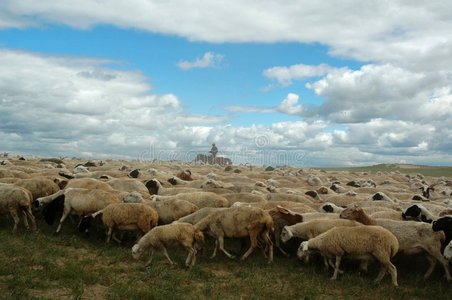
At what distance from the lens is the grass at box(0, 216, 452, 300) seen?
10297 mm

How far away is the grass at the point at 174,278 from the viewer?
405 inches

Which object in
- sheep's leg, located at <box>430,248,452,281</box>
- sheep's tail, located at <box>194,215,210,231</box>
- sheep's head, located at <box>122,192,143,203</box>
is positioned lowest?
sheep's leg, located at <box>430,248,452,281</box>

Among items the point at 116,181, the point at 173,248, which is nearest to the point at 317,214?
the point at 173,248

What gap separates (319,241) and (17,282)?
7308 mm

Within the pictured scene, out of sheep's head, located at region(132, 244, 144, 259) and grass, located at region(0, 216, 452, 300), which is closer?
grass, located at region(0, 216, 452, 300)

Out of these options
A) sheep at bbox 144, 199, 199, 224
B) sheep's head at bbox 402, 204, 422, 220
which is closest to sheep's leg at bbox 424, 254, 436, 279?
sheep's head at bbox 402, 204, 422, 220

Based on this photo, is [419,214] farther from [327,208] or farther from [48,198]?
[48,198]

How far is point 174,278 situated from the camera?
37.0ft

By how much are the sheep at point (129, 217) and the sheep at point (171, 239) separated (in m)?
1.35

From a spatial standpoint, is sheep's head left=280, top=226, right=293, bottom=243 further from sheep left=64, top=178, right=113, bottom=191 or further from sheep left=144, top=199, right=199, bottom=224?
sheep left=64, top=178, right=113, bottom=191

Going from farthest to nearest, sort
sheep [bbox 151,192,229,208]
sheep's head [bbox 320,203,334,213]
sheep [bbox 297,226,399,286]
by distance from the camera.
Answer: sheep [bbox 151,192,229,208] < sheep's head [bbox 320,203,334,213] < sheep [bbox 297,226,399,286]

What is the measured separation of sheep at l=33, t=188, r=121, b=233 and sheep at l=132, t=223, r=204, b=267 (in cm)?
340

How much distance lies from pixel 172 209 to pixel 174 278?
15.4ft

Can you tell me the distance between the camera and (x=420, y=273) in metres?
12.6
